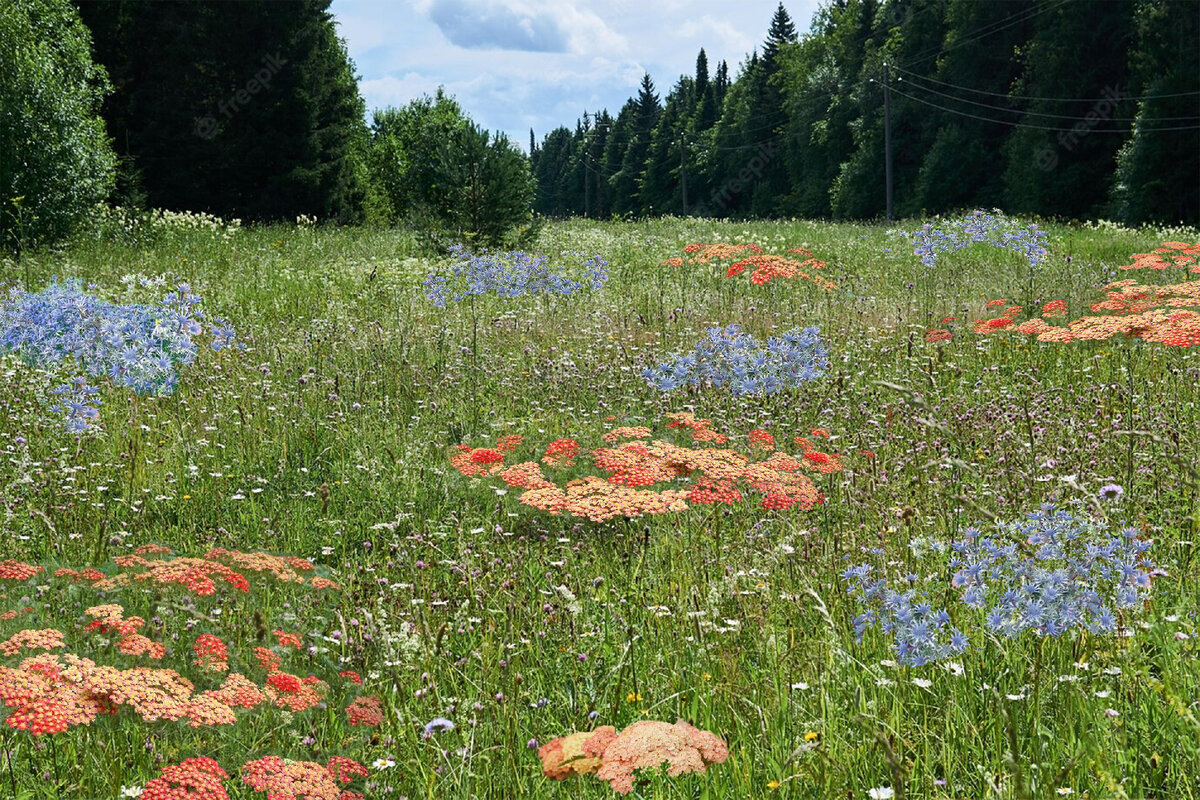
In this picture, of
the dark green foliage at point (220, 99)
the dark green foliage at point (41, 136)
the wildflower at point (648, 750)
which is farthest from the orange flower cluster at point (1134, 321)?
the dark green foliage at point (220, 99)

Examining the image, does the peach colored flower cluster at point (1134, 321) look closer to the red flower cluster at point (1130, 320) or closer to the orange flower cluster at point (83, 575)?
the red flower cluster at point (1130, 320)

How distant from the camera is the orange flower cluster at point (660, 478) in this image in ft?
13.4

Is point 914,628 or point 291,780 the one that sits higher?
point 914,628

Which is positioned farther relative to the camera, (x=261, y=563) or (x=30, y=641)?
(x=261, y=563)

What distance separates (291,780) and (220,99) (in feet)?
105

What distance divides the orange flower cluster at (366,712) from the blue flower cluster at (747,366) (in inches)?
135

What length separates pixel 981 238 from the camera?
13125mm

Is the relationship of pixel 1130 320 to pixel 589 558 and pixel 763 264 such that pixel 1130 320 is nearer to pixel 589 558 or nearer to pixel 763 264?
pixel 763 264

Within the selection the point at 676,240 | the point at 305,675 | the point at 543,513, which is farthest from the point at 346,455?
the point at 676,240

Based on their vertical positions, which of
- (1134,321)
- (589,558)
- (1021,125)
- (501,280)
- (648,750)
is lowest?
(589,558)

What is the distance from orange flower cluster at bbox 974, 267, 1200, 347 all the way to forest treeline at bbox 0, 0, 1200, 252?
34.2 ft

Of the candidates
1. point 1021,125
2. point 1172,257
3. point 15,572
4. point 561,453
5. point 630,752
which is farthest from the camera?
point 1021,125

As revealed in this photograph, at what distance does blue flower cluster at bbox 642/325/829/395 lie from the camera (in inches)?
228

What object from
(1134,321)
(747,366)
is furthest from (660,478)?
(1134,321)
